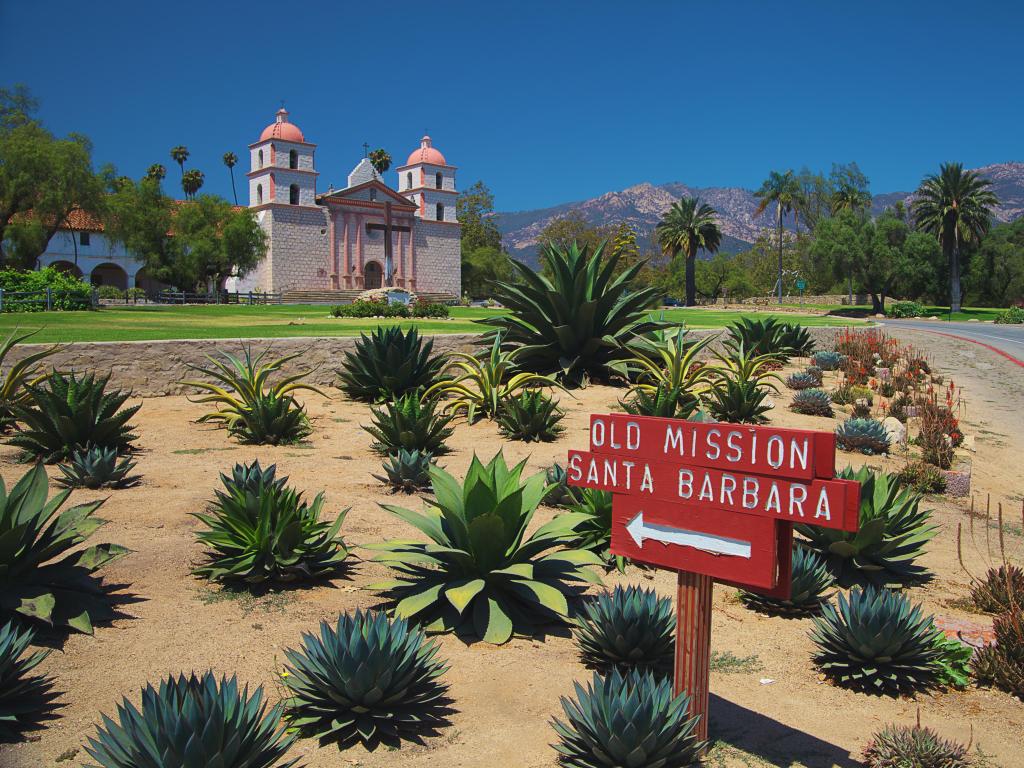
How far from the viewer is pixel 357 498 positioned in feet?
19.5

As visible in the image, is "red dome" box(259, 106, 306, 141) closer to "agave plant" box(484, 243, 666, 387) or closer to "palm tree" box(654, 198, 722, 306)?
"palm tree" box(654, 198, 722, 306)

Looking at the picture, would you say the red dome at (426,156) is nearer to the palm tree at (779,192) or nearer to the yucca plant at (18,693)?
the palm tree at (779,192)

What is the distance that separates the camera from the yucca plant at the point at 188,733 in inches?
93.0

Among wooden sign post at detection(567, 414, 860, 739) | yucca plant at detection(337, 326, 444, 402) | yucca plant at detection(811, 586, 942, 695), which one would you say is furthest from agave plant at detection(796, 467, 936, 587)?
yucca plant at detection(337, 326, 444, 402)

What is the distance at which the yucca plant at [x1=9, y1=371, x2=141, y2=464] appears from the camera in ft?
20.4

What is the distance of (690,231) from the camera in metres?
69.8

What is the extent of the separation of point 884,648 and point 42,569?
4038 millimetres

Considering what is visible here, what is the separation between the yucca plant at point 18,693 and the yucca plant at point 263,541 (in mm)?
1224

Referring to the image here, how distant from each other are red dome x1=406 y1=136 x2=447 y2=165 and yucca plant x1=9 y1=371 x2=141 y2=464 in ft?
229

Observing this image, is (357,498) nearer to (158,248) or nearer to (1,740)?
(1,740)

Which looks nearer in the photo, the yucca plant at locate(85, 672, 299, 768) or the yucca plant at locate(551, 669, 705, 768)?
the yucca plant at locate(85, 672, 299, 768)

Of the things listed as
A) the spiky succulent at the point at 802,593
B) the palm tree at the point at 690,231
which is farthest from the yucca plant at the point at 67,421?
the palm tree at the point at 690,231

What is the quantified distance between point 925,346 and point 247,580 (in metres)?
21.9

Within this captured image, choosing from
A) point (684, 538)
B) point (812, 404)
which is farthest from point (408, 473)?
point (812, 404)
